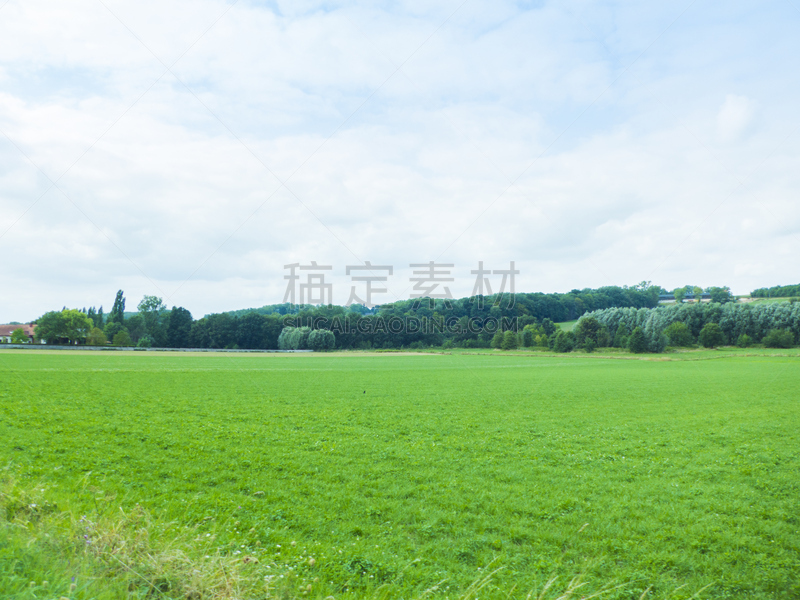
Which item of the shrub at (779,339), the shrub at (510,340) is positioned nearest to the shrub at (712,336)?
the shrub at (779,339)

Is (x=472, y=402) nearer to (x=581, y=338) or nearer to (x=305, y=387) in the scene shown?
(x=305, y=387)

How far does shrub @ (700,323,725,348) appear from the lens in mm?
104125

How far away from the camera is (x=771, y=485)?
1088 cm

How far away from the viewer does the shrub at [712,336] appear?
104 m

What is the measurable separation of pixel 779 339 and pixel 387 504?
119002mm

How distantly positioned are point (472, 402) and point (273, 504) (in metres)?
17.5

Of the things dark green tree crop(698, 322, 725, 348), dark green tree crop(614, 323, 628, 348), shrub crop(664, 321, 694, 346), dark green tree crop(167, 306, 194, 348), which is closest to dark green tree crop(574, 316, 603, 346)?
dark green tree crop(614, 323, 628, 348)

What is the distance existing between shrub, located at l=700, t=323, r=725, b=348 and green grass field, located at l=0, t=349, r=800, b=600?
9940 centimetres

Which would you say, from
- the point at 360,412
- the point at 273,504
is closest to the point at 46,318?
the point at 360,412

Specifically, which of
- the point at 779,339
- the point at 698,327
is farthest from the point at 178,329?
the point at 779,339

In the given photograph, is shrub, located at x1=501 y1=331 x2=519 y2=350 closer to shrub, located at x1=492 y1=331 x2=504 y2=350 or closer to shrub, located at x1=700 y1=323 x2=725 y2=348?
shrub, located at x1=492 y1=331 x2=504 y2=350

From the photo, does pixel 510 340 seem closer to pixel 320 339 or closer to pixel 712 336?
pixel 712 336

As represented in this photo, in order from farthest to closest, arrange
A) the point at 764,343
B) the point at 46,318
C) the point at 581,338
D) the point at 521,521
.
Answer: the point at 581,338 → the point at 46,318 → the point at 764,343 → the point at 521,521

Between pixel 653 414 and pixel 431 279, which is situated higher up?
pixel 431 279
